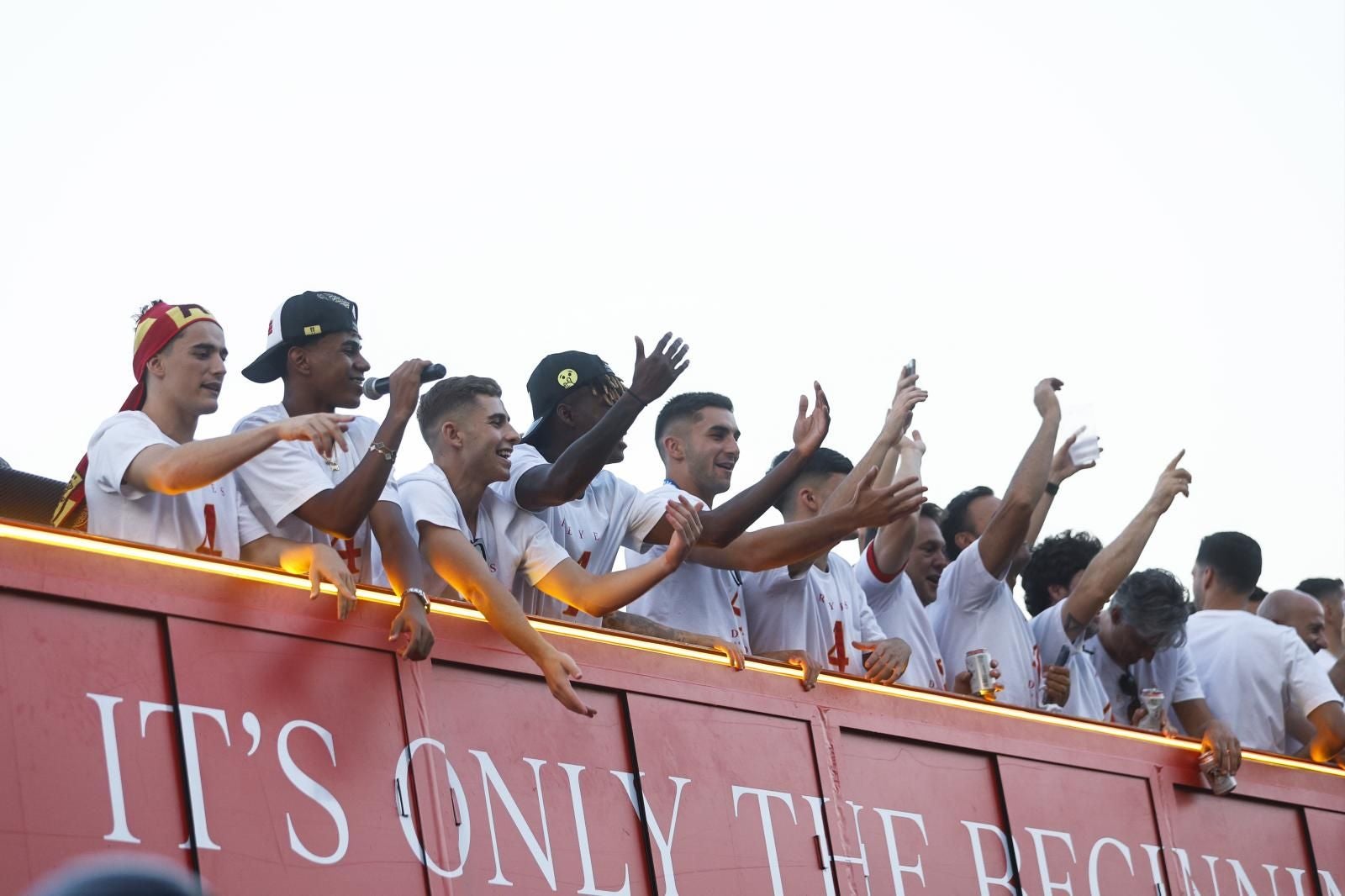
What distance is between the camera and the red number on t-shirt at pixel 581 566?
19.5 feet

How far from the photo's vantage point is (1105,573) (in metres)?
7.41

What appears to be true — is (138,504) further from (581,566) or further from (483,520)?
(581,566)

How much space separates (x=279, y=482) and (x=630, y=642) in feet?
3.86

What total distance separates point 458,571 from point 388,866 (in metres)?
0.92

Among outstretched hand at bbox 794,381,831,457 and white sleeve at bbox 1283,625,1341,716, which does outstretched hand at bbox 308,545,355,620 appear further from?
white sleeve at bbox 1283,625,1341,716

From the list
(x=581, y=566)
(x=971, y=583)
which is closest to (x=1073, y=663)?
(x=971, y=583)

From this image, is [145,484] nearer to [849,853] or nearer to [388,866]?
[388,866]

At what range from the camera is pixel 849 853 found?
5770 mm

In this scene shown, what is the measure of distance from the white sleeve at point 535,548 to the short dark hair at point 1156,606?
9.59 ft

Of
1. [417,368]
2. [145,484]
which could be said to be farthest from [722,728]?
[145,484]

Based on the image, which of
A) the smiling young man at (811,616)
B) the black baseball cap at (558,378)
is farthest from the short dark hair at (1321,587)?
the black baseball cap at (558,378)

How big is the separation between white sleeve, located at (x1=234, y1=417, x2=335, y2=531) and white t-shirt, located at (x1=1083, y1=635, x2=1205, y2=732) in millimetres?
4091

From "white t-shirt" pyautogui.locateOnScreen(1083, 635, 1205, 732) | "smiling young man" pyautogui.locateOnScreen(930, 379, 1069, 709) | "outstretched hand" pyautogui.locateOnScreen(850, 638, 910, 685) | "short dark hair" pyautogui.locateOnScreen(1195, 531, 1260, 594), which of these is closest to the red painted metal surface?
"outstretched hand" pyautogui.locateOnScreen(850, 638, 910, 685)

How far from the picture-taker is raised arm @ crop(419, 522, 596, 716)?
488 cm
